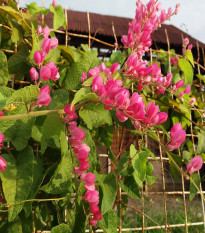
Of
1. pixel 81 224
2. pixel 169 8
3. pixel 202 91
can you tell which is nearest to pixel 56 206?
pixel 81 224

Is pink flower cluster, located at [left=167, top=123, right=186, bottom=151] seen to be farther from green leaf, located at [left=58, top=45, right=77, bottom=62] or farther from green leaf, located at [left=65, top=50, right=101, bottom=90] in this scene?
green leaf, located at [left=58, top=45, right=77, bottom=62]

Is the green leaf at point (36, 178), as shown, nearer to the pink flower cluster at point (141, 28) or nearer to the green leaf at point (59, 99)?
the green leaf at point (59, 99)

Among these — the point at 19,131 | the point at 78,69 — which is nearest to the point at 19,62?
the point at 78,69

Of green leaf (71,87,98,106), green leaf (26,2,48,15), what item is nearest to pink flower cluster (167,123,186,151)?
green leaf (71,87,98,106)

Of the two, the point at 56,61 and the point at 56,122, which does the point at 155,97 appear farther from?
the point at 56,122

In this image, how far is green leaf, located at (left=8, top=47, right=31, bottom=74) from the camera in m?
1.04

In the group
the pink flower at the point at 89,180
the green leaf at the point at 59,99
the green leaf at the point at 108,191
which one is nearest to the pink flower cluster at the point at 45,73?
the green leaf at the point at 59,99

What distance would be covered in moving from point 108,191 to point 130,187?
16 cm

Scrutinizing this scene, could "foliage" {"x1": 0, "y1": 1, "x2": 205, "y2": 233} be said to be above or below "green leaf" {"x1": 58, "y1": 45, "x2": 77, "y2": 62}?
below

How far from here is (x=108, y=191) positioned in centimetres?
88

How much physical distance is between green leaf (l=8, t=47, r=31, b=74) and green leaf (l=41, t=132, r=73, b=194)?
438mm

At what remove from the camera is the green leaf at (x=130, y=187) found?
3.29ft

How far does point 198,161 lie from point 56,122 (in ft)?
1.26

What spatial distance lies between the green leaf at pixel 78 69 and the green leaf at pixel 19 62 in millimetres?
165
